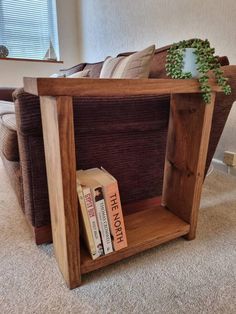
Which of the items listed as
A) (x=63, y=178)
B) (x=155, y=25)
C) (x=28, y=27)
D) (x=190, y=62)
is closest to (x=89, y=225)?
(x=63, y=178)

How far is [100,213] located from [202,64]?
0.58 m

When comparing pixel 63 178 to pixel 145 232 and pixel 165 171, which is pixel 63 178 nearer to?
pixel 145 232

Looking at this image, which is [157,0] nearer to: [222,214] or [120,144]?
[120,144]

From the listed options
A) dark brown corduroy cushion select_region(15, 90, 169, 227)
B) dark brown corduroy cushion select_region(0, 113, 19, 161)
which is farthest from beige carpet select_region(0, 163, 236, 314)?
dark brown corduroy cushion select_region(0, 113, 19, 161)

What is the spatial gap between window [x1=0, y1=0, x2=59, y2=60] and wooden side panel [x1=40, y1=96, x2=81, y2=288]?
3.13m

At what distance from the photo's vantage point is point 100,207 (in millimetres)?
759

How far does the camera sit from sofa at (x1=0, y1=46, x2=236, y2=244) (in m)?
0.79

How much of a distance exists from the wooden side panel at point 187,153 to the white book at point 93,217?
1.35 ft

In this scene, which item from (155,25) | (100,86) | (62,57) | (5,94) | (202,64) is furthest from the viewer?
(62,57)

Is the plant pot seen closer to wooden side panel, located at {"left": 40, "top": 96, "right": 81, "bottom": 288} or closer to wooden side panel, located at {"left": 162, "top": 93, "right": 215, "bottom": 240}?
wooden side panel, located at {"left": 162, "top": 93, "right": 215, "bottom": 240}

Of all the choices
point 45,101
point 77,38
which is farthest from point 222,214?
point 77,38

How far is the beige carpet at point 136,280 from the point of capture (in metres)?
0.70

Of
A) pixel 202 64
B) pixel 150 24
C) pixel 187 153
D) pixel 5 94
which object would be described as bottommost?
pixel 187 153

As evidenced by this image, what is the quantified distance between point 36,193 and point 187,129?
63cm
